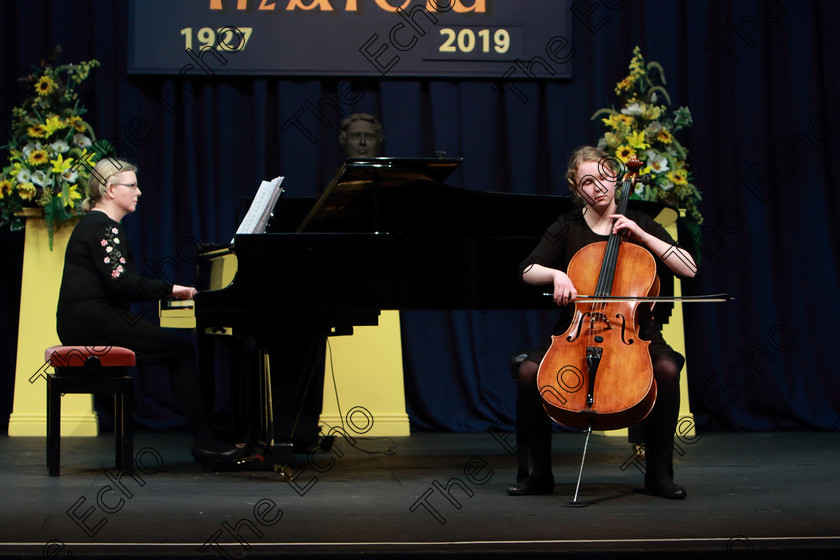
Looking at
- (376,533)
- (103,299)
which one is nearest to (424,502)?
(376,533)

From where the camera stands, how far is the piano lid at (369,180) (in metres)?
3.41

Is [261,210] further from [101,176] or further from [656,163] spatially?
[656,163]

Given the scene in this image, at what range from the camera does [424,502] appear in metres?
3.03

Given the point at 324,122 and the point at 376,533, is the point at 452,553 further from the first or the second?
the point at 324,122

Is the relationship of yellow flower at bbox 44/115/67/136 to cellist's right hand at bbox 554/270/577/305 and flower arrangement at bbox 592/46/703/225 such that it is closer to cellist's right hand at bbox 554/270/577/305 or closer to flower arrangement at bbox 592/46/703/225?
flower arrangement at bbox 592/46/703/225

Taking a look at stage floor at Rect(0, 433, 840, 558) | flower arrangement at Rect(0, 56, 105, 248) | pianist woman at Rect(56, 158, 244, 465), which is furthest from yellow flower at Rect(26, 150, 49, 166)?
stage floor at Rect(0, 433, 840, 558)

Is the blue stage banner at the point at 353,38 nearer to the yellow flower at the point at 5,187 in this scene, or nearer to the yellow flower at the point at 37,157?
the yellow flower at the point at 37,157

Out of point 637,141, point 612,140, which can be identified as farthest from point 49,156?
point 637,141

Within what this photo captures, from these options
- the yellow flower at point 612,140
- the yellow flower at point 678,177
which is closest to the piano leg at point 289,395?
the yellow flower at point 612,140

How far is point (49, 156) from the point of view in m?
4.84

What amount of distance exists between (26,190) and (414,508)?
2848 mm

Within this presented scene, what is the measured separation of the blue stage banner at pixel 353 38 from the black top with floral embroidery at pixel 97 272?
1.60 meters

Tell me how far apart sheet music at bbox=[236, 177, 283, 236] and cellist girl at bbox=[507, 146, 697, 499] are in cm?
96

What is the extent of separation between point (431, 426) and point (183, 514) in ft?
8.57
